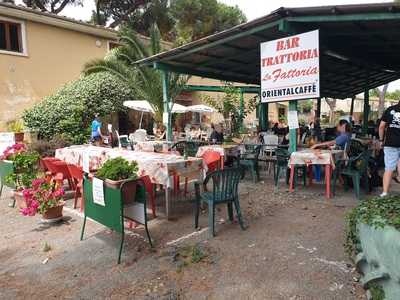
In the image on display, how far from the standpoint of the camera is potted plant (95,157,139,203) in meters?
3.75

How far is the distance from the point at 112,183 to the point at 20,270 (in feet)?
4.60

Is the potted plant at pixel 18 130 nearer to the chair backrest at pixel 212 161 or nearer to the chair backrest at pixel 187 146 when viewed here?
the chair backrest at pixel 187 146

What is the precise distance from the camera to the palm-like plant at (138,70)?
13.7 meters

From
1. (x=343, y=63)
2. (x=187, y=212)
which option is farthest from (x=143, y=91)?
(x=187, y=212)

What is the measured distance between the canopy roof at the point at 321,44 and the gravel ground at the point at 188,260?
3.42 m

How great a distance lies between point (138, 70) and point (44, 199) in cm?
997

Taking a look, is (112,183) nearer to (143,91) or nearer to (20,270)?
(20,270)

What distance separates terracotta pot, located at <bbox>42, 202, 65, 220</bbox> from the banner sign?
4.55 metres

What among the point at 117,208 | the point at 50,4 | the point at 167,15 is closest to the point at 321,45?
the point at 117,208

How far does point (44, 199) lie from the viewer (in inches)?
192

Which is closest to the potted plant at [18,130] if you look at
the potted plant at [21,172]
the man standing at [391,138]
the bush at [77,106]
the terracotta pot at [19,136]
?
the terracotta pot at [19,136]

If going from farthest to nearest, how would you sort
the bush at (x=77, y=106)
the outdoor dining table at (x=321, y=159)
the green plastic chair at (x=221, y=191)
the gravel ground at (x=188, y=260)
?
the bush at (x=77, y=106) → the outdoor dining table at (x=321, y=159) → the green plastic chair at (x=221, y=191) → the gravel ground at (x=188, y=260)

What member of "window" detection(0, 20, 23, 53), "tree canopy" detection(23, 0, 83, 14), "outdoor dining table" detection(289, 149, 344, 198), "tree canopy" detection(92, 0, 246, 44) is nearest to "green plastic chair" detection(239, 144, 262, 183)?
"outdoor dining table" detection(289, 149, 344, 198)

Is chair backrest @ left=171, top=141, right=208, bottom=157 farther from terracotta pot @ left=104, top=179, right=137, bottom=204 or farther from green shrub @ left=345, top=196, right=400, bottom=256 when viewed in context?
green shrub @ left=345, top=196, right=400, bottom=256
